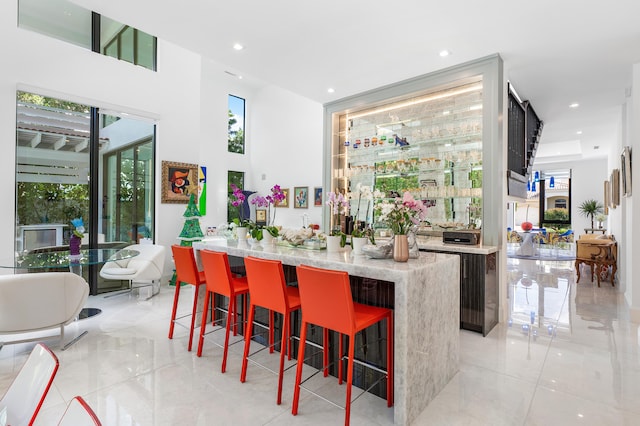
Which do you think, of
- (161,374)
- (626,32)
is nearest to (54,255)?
(161,374)

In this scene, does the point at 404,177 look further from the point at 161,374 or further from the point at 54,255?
the point at 54,255

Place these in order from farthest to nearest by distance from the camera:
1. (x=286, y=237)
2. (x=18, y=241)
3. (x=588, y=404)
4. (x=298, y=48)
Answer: (x=18, y=241) → (x=298, y=48) → (x=286, y=237) → (x=588, y=404)

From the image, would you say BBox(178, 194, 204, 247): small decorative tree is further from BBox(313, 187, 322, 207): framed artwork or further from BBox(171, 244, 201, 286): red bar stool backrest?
BBox(313, 187, 322, 207): framed artwork

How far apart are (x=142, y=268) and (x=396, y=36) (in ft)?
14.6

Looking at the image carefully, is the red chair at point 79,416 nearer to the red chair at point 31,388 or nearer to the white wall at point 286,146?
the red chair at point 31,388

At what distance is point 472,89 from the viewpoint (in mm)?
4305

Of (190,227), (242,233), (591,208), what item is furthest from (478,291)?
(591,208)

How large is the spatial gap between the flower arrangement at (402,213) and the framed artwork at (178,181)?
491 centimetres

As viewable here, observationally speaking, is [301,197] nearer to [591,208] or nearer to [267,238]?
[267,238]

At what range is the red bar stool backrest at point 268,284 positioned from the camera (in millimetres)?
2439

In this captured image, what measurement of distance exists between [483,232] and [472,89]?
1822mm

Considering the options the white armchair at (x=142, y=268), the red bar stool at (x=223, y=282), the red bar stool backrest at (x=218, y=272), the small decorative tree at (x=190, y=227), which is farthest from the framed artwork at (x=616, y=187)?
the white armchair at (x=142, y=268)

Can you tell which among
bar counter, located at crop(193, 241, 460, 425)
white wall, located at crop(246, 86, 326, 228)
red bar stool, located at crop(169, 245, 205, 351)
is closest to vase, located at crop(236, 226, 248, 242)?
red bar stool, located at crop(169, 245, 205, 351)

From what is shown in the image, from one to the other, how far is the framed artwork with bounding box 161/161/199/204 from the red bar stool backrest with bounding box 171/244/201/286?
309cm
